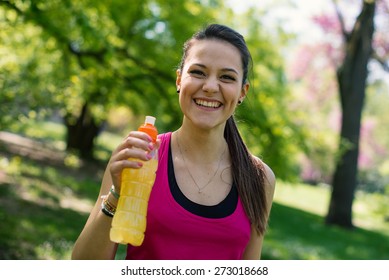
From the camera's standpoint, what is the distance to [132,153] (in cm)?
198

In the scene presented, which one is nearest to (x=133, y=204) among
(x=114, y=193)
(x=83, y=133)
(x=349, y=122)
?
(x=114, y=193)

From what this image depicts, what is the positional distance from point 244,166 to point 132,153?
734mm

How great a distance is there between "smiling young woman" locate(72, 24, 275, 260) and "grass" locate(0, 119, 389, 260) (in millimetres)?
3384

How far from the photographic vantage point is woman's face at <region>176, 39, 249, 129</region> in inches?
90.4

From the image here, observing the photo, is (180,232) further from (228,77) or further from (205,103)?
(228,77)

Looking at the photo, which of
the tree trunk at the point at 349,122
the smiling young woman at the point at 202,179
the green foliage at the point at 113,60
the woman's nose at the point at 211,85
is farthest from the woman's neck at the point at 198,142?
the tree trunk at the point at 349,122

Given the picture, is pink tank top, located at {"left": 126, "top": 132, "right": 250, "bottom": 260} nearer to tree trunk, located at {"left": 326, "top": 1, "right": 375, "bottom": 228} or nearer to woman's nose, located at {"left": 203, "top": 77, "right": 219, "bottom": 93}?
woman's nose, located at {"left": 203, "top": 77, "right": 219, "bottom": 93}

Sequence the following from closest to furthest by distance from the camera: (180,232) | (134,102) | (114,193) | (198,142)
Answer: (114,193) → (180,232) → (198,142) → (134,102)

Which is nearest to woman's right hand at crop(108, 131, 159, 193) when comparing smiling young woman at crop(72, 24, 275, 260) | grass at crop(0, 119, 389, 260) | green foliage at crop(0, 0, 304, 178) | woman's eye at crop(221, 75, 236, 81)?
smiling young woman at crop(72, 24, 275, 260)

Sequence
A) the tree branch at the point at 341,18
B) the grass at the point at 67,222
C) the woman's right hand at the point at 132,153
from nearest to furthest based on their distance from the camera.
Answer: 1. the woman's right hand at the point at 132,153
2. the grass at the point at 67,222
3. the tree branch at the point at 341,18

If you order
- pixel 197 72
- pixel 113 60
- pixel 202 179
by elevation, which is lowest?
pixel 202 179

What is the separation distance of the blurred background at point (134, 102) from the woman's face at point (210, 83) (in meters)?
0.61

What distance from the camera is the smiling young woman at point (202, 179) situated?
2189mm

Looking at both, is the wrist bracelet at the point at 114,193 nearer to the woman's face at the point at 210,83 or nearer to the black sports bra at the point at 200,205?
the black sports bra at the point at 200,205
